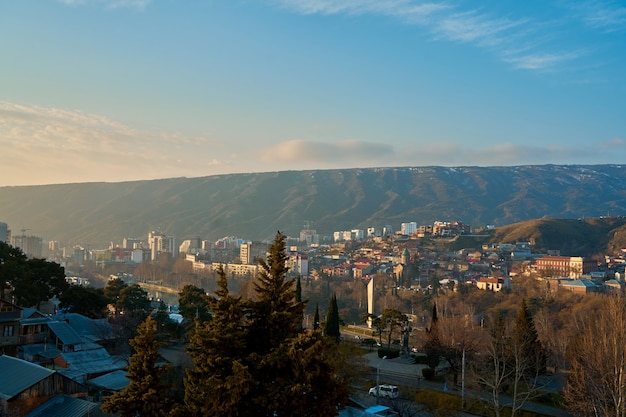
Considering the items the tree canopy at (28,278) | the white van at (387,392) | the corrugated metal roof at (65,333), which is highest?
the tree canopy at (28,278)

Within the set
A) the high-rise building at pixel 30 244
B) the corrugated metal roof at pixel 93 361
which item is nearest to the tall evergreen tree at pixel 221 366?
the corrugated metal roof at pixel 93 361

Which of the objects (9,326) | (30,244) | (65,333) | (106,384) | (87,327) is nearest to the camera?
(106,384)

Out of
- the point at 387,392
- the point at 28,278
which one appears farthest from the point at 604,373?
the point at 28,278

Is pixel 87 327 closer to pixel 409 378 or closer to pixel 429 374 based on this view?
pixel 409 378

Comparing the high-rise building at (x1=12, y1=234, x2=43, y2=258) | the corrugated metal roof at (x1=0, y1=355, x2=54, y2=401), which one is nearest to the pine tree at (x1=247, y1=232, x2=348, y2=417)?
the corrugated metal roof at (x1=0, y1=355, x2=54, y2=401)

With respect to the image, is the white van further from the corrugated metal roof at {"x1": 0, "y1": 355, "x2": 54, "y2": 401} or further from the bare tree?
the corrugated metal roof at {"x1": 0, "y1": 355, "x2": 54, "y2": 401}

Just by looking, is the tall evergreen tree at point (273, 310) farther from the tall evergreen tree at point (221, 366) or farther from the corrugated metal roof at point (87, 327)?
the corrugated metal roof at point (87, 327)
